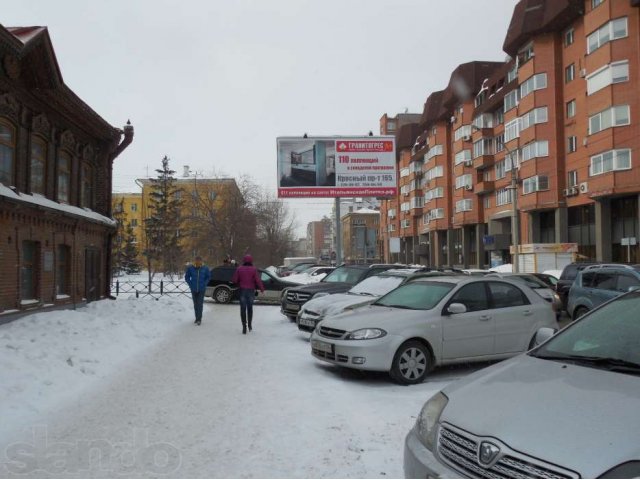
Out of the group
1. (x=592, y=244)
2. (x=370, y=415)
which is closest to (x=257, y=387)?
(x=370, y=415)

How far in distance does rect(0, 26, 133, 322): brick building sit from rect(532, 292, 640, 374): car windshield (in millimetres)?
10892

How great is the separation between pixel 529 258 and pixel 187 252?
37.5 metres

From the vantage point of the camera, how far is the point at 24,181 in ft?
40.9

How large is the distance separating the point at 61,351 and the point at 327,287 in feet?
23.0

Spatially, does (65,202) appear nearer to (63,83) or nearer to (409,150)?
(63,83)

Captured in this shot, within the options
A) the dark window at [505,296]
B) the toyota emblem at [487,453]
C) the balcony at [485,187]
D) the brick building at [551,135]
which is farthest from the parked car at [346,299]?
the balcony at [485,187]

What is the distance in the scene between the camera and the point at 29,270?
1288 centimetres

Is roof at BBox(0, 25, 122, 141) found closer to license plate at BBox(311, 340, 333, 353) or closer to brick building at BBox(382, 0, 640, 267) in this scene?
license plate at BBox(311, 340, 333, 353)

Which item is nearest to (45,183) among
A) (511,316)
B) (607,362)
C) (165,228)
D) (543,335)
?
(511,316)

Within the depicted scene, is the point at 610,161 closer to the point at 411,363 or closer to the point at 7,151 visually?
the point at 411,363

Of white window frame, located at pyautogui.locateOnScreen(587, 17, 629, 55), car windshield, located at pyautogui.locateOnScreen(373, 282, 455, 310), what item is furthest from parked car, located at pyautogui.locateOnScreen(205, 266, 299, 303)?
white window frame, located at pyautogui.locateOnScreen(587, 17, 629, 55)

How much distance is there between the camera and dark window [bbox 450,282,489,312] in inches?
302

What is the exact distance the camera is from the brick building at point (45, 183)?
11.5 m

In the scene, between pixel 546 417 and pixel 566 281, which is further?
pixel 566 281
